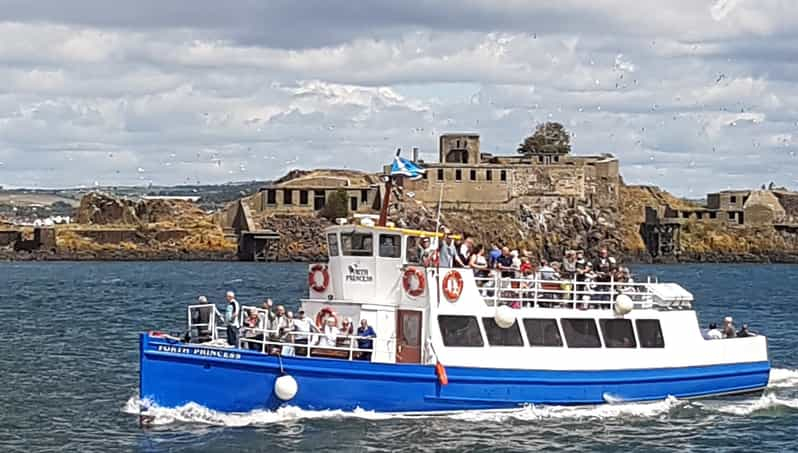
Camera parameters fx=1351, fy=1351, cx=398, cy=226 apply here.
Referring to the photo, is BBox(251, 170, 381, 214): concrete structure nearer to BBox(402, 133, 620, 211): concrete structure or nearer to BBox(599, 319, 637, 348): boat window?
BBox(402, 133, 620, 211): concrete structure

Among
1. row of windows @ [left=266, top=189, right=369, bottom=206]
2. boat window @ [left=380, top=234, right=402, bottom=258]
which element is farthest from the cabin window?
row of windows @ [left=266, top=189, right=369, bottom=206]

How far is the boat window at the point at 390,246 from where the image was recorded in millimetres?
28734

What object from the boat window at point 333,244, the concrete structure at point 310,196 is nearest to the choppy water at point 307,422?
the boat window at point 333,244

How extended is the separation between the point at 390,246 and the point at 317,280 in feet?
6.31

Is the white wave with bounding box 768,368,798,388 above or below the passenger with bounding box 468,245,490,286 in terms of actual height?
below

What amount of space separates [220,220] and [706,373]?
397 feet

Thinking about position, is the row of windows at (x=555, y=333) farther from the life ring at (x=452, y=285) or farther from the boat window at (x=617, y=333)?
the life ring at (x=452, y=285)

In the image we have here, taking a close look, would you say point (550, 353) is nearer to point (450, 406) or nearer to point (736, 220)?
point (450, 406)

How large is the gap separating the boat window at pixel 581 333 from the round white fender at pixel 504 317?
156 centimetres

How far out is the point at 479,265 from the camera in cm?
2931

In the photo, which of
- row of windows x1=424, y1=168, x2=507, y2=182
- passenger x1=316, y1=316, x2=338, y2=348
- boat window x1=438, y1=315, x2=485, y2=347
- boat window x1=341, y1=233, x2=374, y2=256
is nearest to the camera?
passenger x1=316, y1=316, x2=338, y2=348

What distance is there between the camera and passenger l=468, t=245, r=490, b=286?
95.3 ft

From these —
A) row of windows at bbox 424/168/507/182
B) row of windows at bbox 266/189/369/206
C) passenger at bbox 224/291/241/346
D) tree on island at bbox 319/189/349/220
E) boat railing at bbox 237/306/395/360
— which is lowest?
boat railing at bbox 237/306/395/360

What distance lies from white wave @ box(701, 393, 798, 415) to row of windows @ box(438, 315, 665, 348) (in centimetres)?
216
